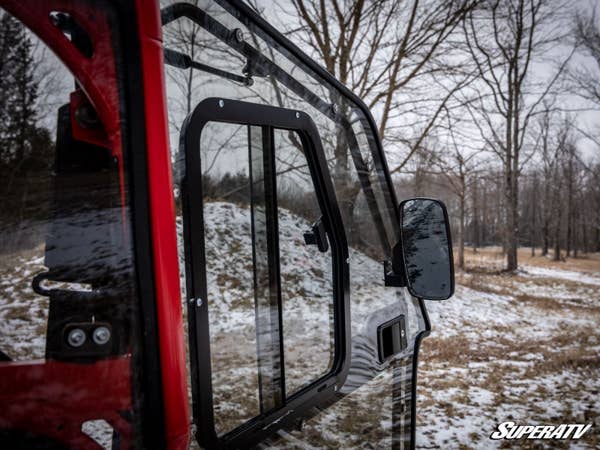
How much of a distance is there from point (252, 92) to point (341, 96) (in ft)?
1.87

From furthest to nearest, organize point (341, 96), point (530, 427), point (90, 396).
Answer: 1. point (530, 427)
2. point (341, 96)
3. point (90, 396)

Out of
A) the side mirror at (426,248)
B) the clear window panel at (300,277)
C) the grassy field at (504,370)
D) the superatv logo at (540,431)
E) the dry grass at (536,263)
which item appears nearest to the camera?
the clear window panel at (300,277)

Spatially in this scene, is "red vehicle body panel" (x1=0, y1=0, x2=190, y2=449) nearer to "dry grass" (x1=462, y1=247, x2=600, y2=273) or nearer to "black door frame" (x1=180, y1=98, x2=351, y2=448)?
"black door frame" (x1=180, y1=98, x2=351, y2=448)

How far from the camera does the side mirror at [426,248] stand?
1587mm

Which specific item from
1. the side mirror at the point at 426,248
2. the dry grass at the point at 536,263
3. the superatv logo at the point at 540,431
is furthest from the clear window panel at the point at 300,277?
the dry grass at the point at 536,263

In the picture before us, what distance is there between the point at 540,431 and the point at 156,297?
4523 millimetres

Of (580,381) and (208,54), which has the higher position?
(208,54)

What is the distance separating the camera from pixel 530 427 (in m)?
4.17

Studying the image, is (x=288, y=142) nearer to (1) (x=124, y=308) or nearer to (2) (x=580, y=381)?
(1) (x=124, y=308)

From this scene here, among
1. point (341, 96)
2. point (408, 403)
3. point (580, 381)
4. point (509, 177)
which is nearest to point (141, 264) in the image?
point (341, 96)

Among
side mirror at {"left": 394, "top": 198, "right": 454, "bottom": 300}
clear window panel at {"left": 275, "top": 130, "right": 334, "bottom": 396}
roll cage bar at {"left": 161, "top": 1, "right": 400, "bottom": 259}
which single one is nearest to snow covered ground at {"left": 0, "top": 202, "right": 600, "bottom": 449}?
clear window panel at {"left": 275, "top": 130, "right": 334, "bottom": 396}

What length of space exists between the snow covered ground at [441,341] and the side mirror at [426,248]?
22 centimetres

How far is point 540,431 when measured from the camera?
4086 mm

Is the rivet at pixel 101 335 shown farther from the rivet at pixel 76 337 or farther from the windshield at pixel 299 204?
the windshield at pixel 299 204
